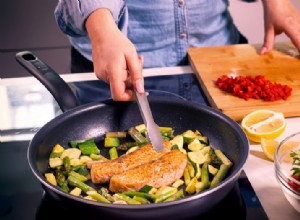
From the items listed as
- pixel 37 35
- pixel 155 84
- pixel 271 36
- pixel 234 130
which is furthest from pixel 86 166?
pixel 37 35

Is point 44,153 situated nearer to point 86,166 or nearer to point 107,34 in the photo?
point 86,166

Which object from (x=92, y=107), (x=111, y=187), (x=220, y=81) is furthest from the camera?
(x=220, y=81)

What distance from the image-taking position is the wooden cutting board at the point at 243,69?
1.32 metres

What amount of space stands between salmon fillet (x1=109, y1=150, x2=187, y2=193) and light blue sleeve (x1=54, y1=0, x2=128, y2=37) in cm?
51

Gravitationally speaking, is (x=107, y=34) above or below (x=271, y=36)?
above

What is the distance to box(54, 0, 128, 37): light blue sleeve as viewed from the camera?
1345mm

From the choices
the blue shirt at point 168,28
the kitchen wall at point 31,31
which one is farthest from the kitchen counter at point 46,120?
the kitchen wall at point 31,31

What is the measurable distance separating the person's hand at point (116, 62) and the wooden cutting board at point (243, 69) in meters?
0.29

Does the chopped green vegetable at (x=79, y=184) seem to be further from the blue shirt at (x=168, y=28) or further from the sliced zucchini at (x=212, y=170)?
the blue shirt at (x=168, y=28)

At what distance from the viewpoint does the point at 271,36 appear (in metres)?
1.68

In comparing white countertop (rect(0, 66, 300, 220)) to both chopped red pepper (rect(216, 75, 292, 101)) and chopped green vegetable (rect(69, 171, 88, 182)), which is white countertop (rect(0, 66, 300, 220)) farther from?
chopped green vegetable (rect(69, 171, 88, 182))

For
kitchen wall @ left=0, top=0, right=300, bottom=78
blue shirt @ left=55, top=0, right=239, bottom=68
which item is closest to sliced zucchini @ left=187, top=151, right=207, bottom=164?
blue shirt @ left=55, top=0, right=239, bottom=68

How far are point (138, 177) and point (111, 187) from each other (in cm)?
5

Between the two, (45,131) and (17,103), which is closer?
(45,131)
